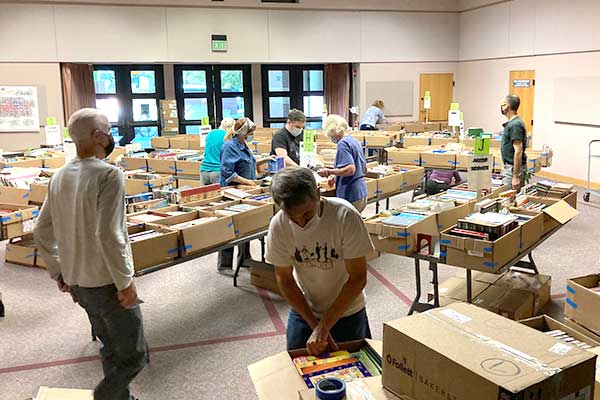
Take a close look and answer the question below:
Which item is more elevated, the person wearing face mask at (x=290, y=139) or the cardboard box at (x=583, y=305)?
the person wearing face mask at (x=290, y=139)

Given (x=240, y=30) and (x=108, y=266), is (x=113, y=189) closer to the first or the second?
(x=108, y=266)

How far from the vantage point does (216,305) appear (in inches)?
186

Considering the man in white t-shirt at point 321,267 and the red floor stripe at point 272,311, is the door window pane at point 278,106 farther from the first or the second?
the man in white t-shirt at point 321,267

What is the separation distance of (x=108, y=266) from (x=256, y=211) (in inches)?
80.6

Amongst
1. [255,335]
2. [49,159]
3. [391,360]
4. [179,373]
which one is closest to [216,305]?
[255,335]

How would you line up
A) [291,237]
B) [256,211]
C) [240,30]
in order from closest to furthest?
1. [291,237]
2. [256,211]
3. [240,30]

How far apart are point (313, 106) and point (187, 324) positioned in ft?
34.0

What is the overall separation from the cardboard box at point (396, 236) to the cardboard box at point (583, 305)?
0.98 meters

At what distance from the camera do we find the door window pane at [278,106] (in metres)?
13.7

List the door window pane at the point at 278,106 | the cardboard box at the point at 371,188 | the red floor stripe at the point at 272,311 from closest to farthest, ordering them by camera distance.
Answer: the red floor stripe at the point at 272,311 < the cardboard box at the point at 371,188 < the door window pane at the point at 278,106

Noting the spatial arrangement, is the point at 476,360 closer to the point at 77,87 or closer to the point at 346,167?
the point at 346,167

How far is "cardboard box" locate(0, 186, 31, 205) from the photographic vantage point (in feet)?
19.1

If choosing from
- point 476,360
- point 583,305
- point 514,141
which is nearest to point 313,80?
point 514,141

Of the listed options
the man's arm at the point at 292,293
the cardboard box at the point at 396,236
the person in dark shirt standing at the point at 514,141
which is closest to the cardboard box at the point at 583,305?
the cardboard box at the point at 396,236
